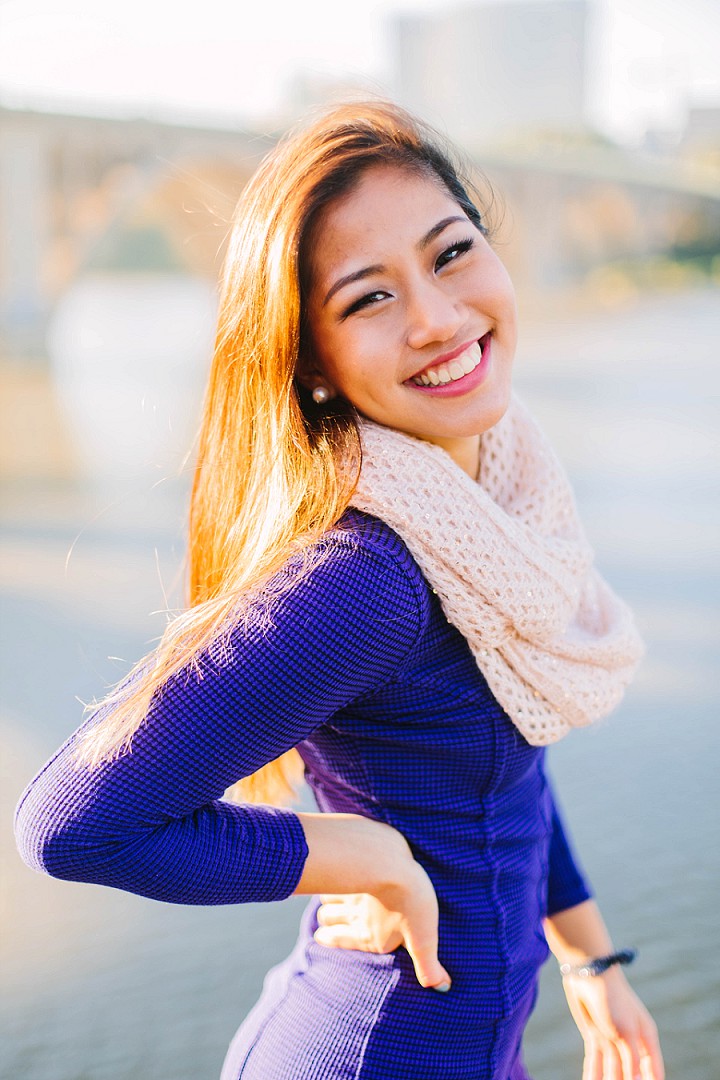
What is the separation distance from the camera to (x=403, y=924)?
0.95m

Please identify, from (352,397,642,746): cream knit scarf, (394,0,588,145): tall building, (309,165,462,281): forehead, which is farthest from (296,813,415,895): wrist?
(394,0,588,145): tall building

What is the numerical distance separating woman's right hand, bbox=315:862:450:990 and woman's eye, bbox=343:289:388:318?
1.62 ft

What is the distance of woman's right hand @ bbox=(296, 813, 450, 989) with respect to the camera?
3.04ft

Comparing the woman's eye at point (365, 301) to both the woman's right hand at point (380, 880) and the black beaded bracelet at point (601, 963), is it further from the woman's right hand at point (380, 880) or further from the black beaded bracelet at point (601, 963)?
the black beaded bracelet at point (601, 963)

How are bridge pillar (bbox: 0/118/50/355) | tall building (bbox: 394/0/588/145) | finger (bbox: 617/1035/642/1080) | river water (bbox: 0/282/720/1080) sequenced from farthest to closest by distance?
tall building (bbox: 394/0/588/145), bridge pillar (bbox: 0/118/50/355), river water (bbox: 0/282/720/1080), finger (bbox: 617/1035/642/1080)

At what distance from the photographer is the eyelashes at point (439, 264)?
99 cm

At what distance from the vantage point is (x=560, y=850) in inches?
49.7

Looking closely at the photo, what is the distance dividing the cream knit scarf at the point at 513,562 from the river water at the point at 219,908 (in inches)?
17.7

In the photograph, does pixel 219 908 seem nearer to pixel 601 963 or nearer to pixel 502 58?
pixel 601 963

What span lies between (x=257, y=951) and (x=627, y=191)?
1283 inches

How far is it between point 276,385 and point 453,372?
0.16 metres

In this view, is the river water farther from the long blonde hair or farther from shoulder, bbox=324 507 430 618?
Result: shoulder, bbox=324 507 430 618

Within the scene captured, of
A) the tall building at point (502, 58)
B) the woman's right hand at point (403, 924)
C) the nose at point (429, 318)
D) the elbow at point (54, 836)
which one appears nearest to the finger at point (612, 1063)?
the woman's right hand at point (403, 924)

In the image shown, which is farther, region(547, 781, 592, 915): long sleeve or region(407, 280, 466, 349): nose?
region(547, 781, 592, 915): long sleeve
